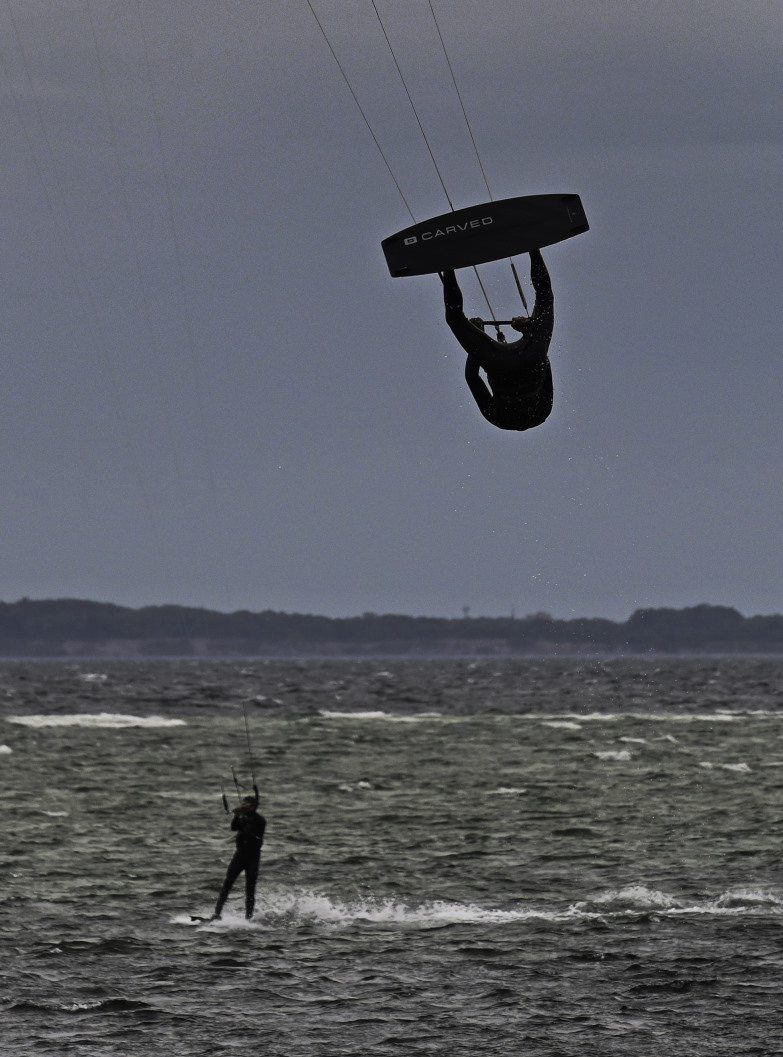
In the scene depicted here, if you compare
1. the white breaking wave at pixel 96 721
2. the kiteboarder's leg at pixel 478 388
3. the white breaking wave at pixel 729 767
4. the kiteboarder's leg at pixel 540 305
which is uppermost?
the kiteboarder's leg at pixel 540 305

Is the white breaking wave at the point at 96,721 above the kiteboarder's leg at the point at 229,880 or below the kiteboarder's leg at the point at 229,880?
below

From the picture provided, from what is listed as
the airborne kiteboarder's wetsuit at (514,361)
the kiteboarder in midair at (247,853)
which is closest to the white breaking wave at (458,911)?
the kiteboarder in midair at (247,853)

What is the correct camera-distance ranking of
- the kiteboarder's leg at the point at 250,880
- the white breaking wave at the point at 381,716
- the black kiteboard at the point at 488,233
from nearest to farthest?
1. the black kiteboard at the point at 488,233
2. the kiteboarder's leg at the point at 250,880
3. the white breaking wave at the point at 381,716

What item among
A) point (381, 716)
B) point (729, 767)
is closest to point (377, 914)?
point (729, 767)

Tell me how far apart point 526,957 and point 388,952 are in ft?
7.02

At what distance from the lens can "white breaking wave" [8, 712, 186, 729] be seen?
74.5 metres

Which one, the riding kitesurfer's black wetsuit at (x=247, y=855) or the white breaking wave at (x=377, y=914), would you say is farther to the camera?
the riding kitesurfer's black wetsuit at (x=247, y=855)

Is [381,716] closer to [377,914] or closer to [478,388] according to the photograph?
[377,914]

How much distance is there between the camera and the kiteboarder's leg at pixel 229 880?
79.7 ft

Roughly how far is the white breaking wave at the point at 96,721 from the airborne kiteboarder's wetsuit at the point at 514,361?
59250 millimetres

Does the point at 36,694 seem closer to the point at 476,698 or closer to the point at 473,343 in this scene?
the point at 476,698

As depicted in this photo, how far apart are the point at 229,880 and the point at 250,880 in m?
Answer: 0.36

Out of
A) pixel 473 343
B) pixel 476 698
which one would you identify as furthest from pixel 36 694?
pixel 473 343

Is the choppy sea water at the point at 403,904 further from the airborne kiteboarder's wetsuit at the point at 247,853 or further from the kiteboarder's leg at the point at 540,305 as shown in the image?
the kiteboarder's leg at the point at 540,305
